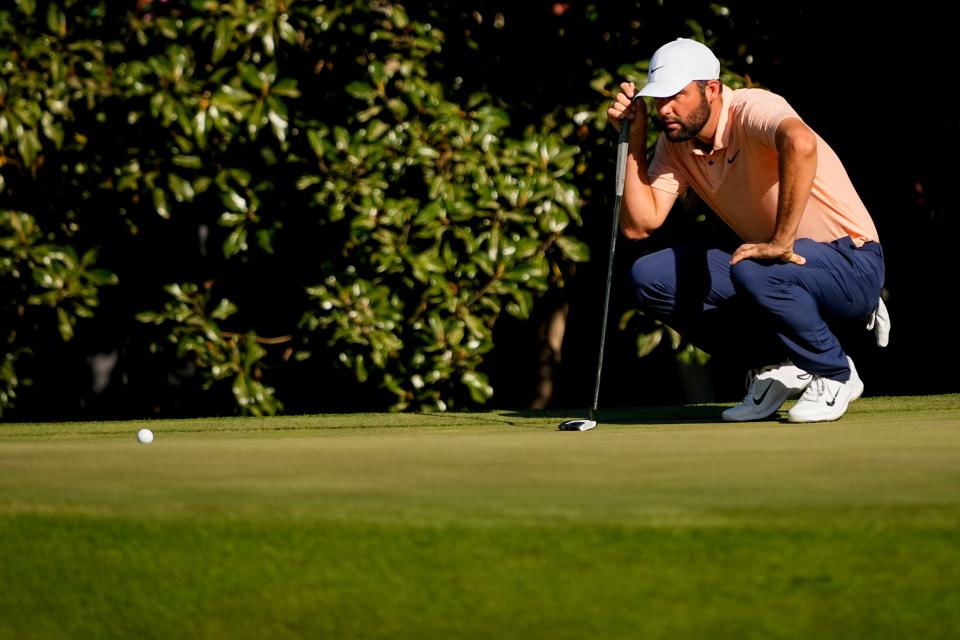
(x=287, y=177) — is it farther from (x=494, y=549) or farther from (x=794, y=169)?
(x=494, y=549)

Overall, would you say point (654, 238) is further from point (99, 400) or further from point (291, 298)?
point (99, 400)

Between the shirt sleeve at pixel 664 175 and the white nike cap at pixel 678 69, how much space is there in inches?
18.5

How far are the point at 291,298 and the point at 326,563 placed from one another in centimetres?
422

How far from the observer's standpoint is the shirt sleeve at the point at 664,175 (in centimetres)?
570

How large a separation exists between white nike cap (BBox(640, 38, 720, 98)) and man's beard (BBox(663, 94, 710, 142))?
0.31 ft

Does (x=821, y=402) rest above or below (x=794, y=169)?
below

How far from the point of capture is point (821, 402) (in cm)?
508

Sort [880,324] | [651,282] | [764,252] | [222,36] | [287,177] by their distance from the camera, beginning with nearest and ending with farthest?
[764,252], [651,282], [880,324], [222,36], [287,177]

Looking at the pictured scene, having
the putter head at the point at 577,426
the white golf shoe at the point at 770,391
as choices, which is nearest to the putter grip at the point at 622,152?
the white golf shoe at the point at 770,391

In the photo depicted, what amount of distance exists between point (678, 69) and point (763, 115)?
372 millimetres

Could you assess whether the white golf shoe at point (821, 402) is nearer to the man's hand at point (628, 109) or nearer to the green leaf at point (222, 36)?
the man's hand at point (628, 109)

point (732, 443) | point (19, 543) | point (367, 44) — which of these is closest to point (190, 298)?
point (367, 44)

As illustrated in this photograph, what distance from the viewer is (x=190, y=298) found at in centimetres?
636

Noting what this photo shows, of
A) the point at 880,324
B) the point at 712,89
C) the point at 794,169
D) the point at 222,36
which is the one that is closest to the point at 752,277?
the point at 794,169
